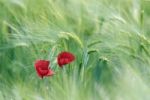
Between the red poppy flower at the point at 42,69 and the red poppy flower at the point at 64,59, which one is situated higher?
the red poppy flower at the point at 64,59

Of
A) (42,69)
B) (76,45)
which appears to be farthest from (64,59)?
(76,45)

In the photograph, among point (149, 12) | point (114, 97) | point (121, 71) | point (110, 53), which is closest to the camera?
point (114, 97)

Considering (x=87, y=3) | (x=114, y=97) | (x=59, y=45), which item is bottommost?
(x=114, y=97)

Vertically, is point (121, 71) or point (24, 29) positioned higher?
point (24, 29)

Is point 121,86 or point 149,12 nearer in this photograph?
point 121,86

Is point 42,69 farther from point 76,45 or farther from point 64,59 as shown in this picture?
point 76,45

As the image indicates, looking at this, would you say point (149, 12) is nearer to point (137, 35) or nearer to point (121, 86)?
point (137, 35)

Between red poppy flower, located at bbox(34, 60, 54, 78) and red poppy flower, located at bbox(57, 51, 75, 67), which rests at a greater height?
red poppy flower, located at bbox(57, 51, 75, 67)

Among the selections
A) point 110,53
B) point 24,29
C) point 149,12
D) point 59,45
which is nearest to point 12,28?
point 24,29
